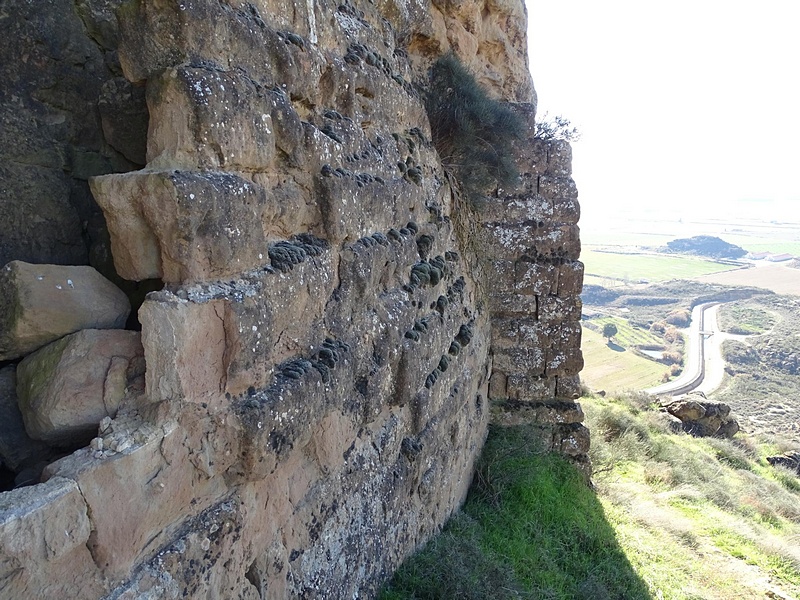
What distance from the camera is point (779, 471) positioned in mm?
12469

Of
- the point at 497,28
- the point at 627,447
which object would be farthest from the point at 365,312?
the point at 627,447

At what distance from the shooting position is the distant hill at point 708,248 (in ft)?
364

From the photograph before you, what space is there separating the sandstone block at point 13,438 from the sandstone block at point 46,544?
0.55 metres

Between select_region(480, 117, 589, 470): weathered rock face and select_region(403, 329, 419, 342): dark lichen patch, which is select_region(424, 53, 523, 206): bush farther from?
select_region(403, 329, 419, 342): dark lichen patch

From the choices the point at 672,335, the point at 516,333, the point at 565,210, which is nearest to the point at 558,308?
the point at 516,333

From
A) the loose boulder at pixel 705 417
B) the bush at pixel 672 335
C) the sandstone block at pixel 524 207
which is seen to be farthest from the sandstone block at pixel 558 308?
the bush at pixel 672 335

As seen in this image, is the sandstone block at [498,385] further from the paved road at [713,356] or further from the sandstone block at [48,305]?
the paved road at [713,356]

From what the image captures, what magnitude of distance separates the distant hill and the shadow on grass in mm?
120143

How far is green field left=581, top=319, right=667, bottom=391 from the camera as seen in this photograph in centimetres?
3453

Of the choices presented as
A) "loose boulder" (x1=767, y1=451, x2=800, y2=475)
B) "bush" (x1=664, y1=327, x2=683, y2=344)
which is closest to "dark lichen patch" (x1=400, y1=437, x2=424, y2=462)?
"loose boulder" (x1=767, y1=451, x2=800, y2=475)

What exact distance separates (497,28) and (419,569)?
6112 mm

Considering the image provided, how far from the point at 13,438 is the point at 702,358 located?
48.4 meters

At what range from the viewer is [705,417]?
13.7 meters

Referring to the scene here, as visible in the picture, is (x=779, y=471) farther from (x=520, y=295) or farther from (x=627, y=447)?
(x=520, y=295)
